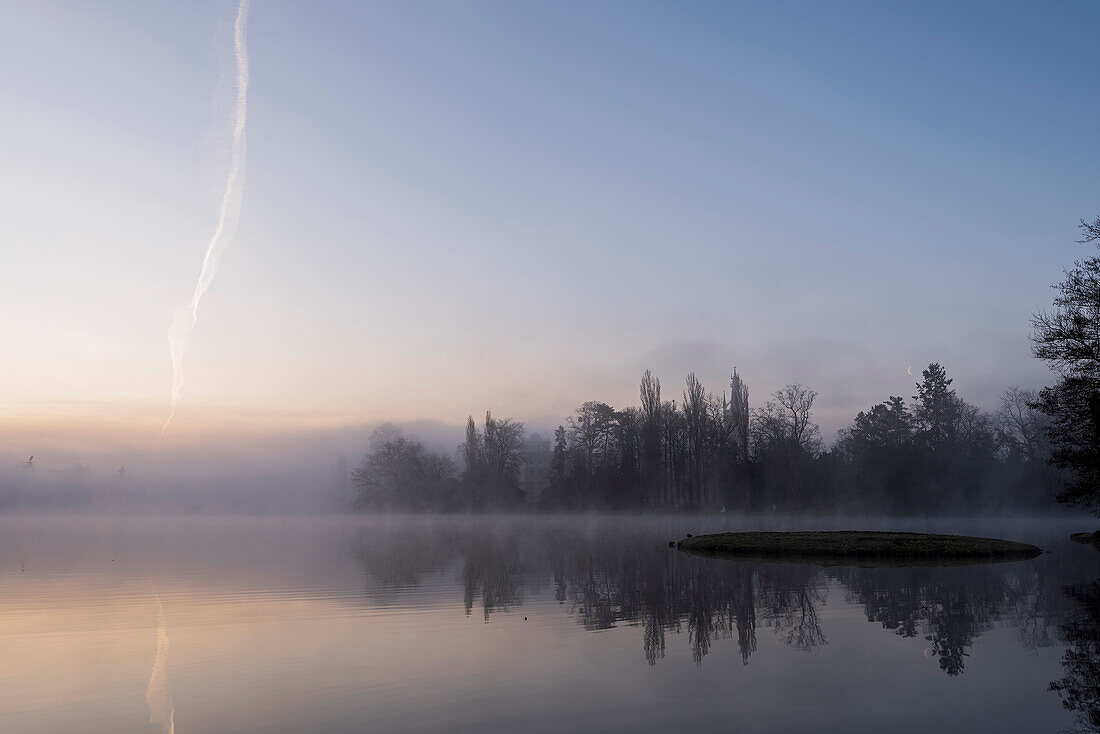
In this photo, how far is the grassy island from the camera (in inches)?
1335

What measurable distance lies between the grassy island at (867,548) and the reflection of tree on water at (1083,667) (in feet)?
49.4

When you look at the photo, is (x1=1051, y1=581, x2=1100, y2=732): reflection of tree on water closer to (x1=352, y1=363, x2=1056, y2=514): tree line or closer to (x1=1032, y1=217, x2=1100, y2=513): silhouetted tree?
(x1=1032, y1=217, x2=1100, y2=513): silhouetted tree

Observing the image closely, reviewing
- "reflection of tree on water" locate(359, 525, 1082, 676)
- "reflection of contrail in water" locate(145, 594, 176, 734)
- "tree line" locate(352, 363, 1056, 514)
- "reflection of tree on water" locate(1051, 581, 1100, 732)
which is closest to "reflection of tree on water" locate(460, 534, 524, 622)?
"reflection of tree on water" locate(359, 525, 1082, 676)

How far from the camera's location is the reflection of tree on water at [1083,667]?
9.46 meters

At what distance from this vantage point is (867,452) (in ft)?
306

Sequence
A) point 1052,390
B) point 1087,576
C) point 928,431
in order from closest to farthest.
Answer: point 1087,576 < point 1052,390 < point 928,431

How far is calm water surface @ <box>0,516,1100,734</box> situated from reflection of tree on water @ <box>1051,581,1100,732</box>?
0.06 metres

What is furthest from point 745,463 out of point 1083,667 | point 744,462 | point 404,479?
point 1083,667

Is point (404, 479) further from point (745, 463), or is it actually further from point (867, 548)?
point (867, 548)

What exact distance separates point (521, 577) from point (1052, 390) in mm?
Result: 31050

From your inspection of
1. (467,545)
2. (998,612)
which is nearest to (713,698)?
(998,612)

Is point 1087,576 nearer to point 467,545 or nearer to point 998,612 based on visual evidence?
point 998,612

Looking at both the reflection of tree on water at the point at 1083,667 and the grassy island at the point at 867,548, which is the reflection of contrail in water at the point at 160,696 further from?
the grassy island at the point at 867,548

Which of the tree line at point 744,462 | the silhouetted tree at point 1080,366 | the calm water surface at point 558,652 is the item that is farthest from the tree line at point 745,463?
the calm water surface at point 558,652
